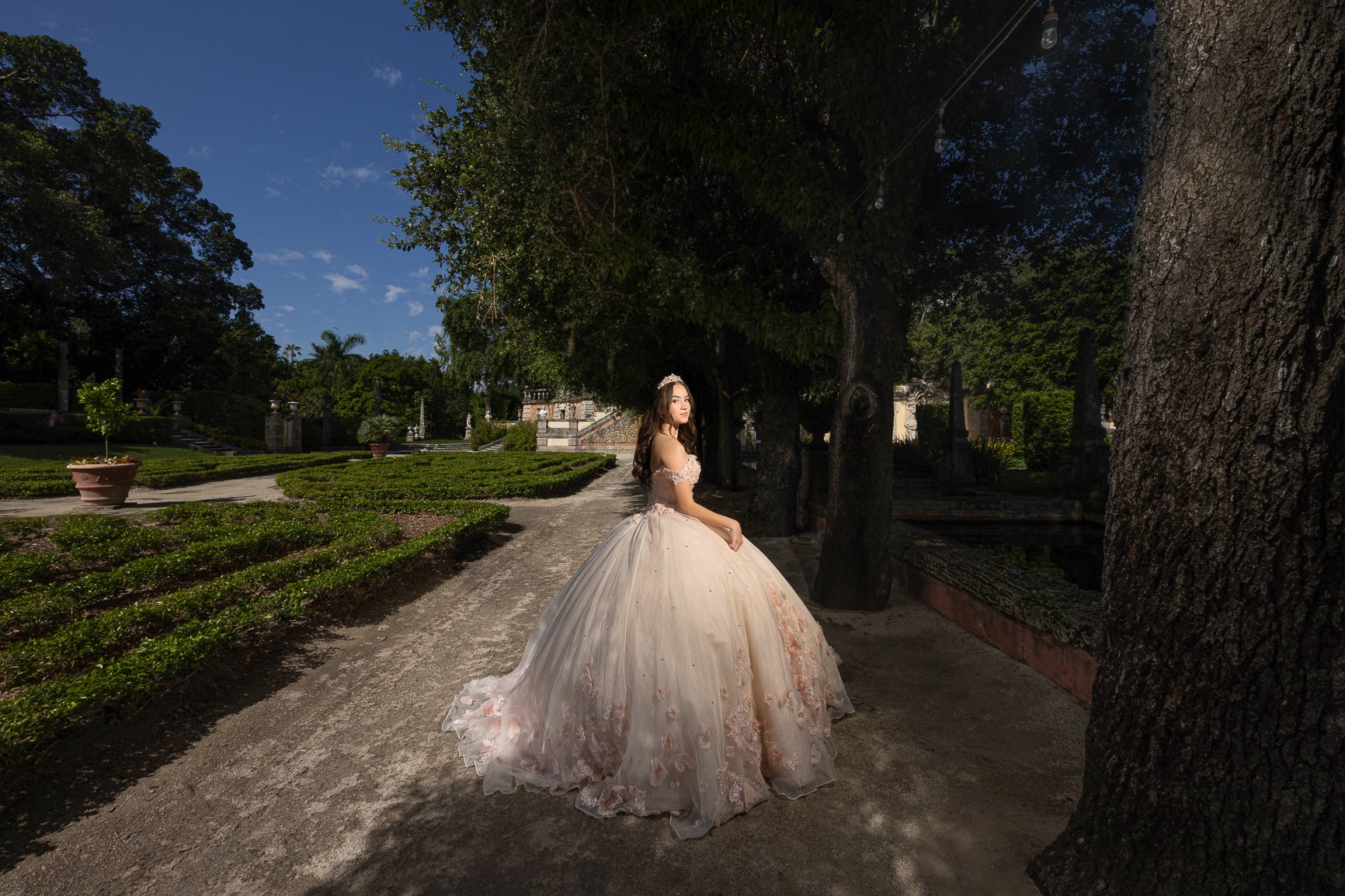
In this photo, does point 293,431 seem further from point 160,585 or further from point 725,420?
point 160,585

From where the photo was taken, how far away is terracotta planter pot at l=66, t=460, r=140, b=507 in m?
11.9

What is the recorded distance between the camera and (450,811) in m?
2.84

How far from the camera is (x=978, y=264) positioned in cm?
958

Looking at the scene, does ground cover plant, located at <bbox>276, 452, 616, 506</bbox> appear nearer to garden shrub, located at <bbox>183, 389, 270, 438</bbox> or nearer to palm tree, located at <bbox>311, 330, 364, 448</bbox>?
garden shrub, located at <bbox>183, 389, 270, 438</bbox>

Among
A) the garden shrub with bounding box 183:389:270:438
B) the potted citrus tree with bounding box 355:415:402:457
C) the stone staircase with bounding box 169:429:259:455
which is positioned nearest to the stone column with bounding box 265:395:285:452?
the stone staircase with bounding box 169:429:259:455

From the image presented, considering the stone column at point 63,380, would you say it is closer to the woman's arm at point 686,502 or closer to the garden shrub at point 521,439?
the garden shrub at point 521,439

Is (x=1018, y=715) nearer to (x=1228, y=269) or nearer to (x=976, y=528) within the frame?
(x=1228, y=269)

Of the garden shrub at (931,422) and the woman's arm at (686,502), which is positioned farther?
the garden shrub at (931,422)

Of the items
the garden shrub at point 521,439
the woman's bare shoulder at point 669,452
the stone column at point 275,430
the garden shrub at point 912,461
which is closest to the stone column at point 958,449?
the garden shrub at point 912,461

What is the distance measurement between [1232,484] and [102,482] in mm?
16574

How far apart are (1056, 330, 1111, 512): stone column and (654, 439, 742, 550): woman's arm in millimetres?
11146

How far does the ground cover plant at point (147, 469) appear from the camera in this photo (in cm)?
1321

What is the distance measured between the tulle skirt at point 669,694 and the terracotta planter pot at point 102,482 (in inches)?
519

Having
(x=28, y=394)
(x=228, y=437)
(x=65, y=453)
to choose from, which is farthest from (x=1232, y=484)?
(x=28, y=394)
